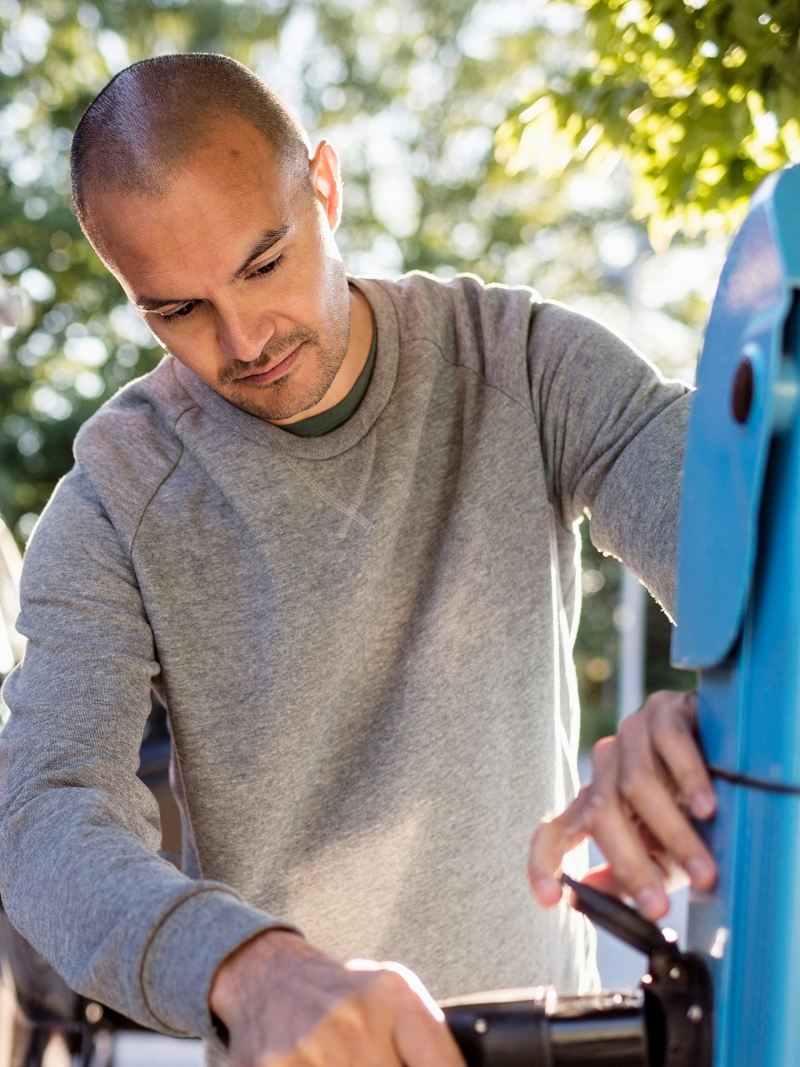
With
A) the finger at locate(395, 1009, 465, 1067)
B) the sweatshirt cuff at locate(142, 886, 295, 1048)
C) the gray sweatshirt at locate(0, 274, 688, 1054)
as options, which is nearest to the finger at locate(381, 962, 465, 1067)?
the finger at locate(395, 1009, 465, 1067)

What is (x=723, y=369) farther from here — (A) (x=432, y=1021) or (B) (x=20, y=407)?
(B) (x=20, y=407)

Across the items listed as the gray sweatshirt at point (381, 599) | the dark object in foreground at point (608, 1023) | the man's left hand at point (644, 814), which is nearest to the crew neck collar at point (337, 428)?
the gray sweatshirt at point (381, 599)

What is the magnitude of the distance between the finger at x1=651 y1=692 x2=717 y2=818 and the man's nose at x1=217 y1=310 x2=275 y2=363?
686 mm

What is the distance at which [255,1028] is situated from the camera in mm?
742

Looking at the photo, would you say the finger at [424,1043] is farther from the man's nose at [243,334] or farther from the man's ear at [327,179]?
the man's ear at [327,179]

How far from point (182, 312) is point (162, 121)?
20cm

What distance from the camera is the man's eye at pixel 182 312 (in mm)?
1385

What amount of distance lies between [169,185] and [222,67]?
244 mm

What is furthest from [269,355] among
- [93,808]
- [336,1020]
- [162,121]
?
[336,1020]

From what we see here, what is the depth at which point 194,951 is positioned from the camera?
81 centimetres

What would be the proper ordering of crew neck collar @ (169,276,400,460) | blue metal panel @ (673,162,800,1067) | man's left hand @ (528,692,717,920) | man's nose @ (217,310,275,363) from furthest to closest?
1. crew neck collar @ (169,276,400,460)
2. man's nose @ (217,310,275,363)
3. man's left hand @ (528,692,717,920)
4. blue metal panel @ (673,162,800,1067)

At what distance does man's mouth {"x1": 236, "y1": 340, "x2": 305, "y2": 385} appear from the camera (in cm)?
142

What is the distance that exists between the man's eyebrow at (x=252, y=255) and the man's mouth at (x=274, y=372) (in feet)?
0.35

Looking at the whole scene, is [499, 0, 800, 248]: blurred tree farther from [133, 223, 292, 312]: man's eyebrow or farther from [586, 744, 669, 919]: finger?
[586, 744, 669, 919]: finger
